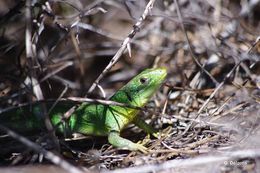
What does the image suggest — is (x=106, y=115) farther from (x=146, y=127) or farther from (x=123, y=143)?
(x=123, y=143)

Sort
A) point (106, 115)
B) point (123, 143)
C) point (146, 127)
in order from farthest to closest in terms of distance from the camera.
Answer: point (106, 115) < point (146, 127) < point (123, 143)

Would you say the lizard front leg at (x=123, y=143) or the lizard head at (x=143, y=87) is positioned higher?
the lizard head at (x=143, y=87)

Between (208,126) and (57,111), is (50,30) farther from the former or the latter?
(208,126)

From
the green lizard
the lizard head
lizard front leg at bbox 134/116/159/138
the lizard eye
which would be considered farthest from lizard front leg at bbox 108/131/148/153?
the lizard eye

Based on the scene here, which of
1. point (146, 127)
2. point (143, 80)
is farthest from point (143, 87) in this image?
point (146, 127)

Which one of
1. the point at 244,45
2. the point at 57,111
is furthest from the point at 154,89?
the point at 244,45

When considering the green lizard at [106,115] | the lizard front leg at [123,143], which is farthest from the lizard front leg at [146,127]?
the lizard front leg at [123,143]

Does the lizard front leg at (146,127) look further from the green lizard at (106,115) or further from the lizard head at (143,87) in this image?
the lizard head at (143,87)
